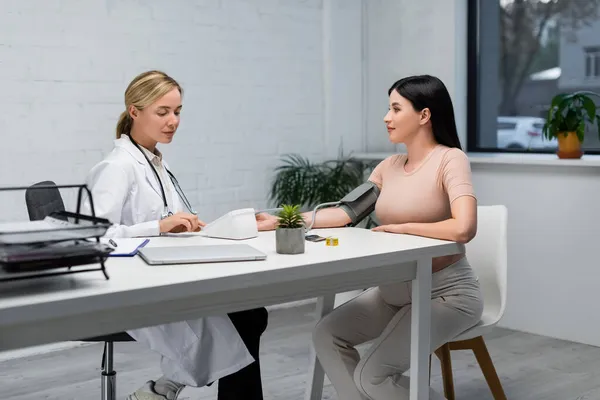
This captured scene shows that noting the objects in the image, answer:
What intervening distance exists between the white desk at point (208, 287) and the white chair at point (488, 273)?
1.81ft

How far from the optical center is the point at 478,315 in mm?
2309

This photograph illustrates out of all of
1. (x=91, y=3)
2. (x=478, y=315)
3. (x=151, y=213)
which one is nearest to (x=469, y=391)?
(x=478, y=315)

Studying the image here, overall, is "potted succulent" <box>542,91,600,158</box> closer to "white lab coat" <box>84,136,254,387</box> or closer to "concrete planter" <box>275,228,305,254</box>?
"white lab coat" <box>84,136,254,387</box>

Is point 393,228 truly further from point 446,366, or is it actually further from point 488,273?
point 446,366

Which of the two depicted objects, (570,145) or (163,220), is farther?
(570,145)

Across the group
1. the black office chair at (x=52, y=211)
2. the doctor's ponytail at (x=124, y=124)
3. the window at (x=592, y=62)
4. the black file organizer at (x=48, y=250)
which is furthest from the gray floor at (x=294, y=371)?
the black file organizer at (x=48, y=250)

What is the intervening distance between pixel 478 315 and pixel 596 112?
6.25ft

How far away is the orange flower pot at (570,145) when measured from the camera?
366 cm

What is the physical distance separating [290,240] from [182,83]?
221cm

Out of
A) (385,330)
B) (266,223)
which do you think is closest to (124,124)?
(266,223)

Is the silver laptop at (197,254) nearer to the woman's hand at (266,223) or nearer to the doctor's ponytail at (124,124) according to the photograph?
the woman's hand at (266,223)

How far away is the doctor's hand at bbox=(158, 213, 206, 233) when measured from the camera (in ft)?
7.59

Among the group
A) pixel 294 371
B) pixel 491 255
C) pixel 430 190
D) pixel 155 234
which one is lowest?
pixel 294 371

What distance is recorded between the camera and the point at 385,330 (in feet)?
7.32
